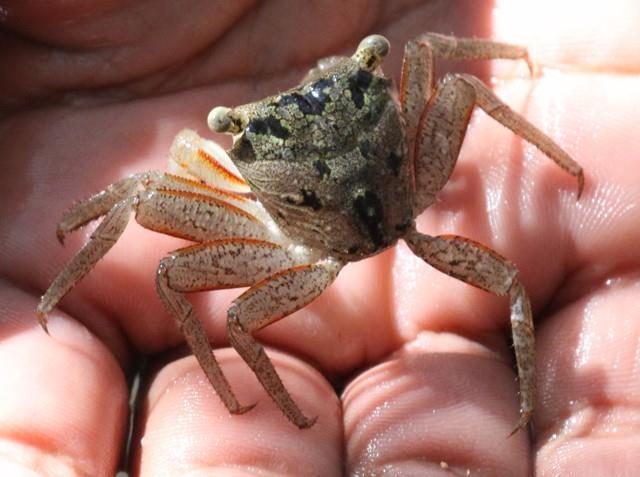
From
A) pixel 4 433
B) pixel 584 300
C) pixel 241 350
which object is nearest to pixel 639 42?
pixel 584 300

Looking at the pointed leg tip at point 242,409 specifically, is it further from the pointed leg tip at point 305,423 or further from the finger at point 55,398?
the finger at point 55,398

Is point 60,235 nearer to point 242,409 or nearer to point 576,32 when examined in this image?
point 242,409

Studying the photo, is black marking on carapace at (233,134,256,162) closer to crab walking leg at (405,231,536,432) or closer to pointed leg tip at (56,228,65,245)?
crab walking leg at (405,231,536,432)

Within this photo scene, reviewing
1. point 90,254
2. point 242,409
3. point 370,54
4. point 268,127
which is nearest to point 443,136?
point 370,54

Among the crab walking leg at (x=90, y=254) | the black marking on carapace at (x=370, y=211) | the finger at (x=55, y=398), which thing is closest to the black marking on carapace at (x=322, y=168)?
the black marking on carapace at (x=370, y=211)

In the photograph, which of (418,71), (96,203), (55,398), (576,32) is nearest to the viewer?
(55,398)

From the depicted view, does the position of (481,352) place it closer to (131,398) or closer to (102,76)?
(131,398)
